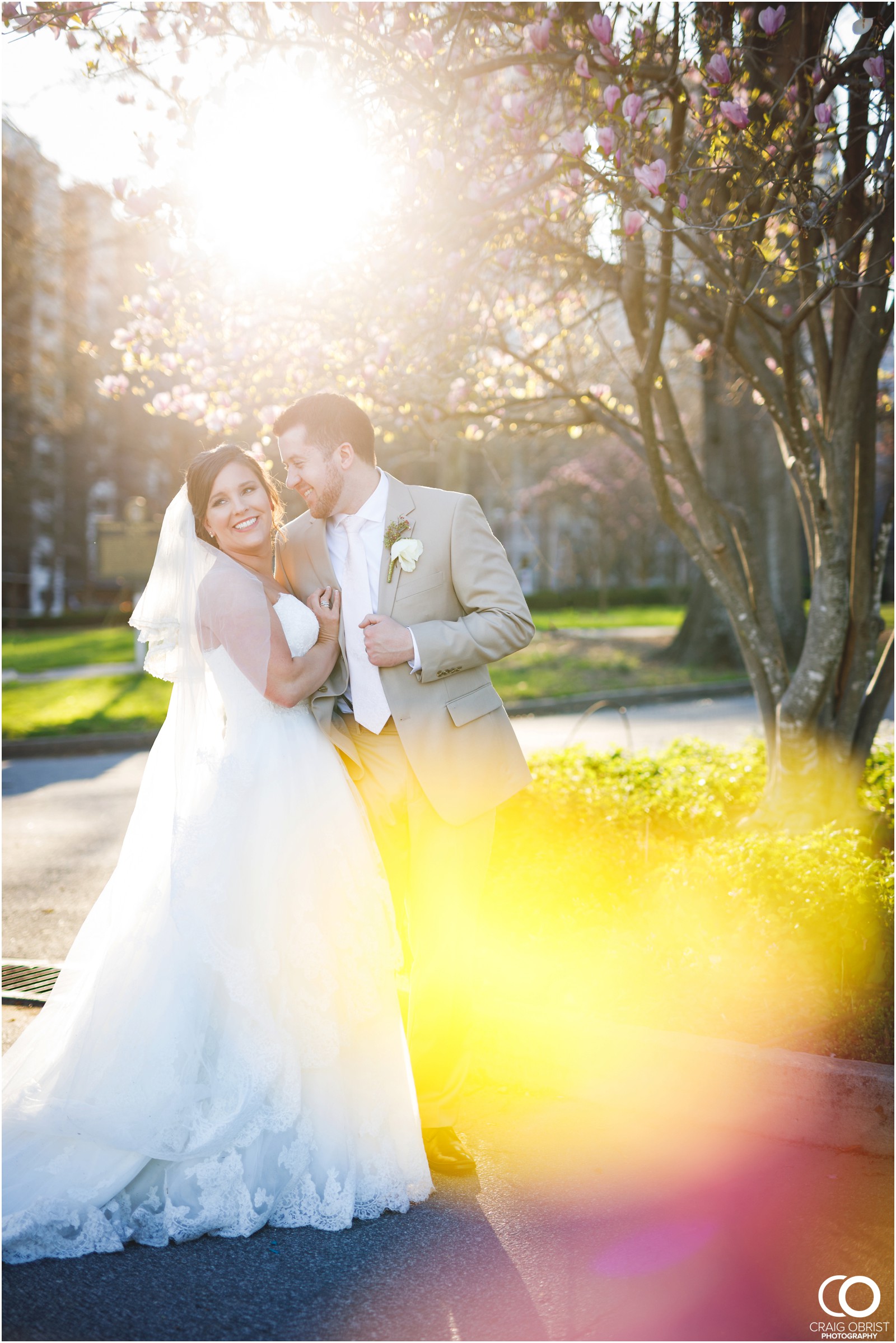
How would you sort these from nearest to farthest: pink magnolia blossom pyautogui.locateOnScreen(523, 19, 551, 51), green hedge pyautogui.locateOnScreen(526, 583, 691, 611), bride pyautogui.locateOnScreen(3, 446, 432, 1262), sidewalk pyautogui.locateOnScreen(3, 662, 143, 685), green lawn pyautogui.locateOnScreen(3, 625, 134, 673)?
bride pyautogui.locateOnScreen(3, 446, 432, 1262), pink magnolia blossom pyautogui.locateOnScreen(523, 19, 551, 51), sidewalk pyautogui.locateOnScreen(3, 662, 143, 685), green lawn pyautogui.locateOnScreen(3, 625, 134, 673), green hedge pyautogui.locateOnScreen(526, 583, 691, 611)

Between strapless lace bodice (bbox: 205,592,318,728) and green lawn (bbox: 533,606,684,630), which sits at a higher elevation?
strapless lace bodice (bbox: 205,592,318,728)

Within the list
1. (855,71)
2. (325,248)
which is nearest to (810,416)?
(855,71)

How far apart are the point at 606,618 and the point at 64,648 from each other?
611 inches

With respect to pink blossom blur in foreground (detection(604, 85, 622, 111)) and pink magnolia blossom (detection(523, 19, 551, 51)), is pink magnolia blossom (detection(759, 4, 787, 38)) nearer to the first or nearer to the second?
pink blossom blur in foreground (detection(604, 85, 622, 111))

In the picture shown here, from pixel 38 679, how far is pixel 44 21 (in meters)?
15.1

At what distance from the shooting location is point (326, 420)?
3.38 meters

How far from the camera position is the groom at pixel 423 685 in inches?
131

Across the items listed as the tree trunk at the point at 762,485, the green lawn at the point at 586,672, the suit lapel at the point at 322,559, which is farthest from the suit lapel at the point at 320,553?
the tree trunk at the point at 762,485

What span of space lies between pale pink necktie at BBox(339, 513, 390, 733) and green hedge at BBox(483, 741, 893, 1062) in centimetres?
139

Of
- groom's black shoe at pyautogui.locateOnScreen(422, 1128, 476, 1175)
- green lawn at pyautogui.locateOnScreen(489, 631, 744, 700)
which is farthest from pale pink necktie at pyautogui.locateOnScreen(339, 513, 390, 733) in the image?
green lawn at pyautogui.locateOnScreen(489, 631, 744, 700)

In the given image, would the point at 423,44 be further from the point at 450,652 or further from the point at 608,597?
the point at 608,597

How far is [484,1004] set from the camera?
400cm

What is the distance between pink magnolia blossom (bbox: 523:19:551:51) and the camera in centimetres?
405

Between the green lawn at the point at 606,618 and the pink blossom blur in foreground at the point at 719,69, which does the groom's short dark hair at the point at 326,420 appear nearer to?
the pink blossom blur in foreground at the point at 719,69
